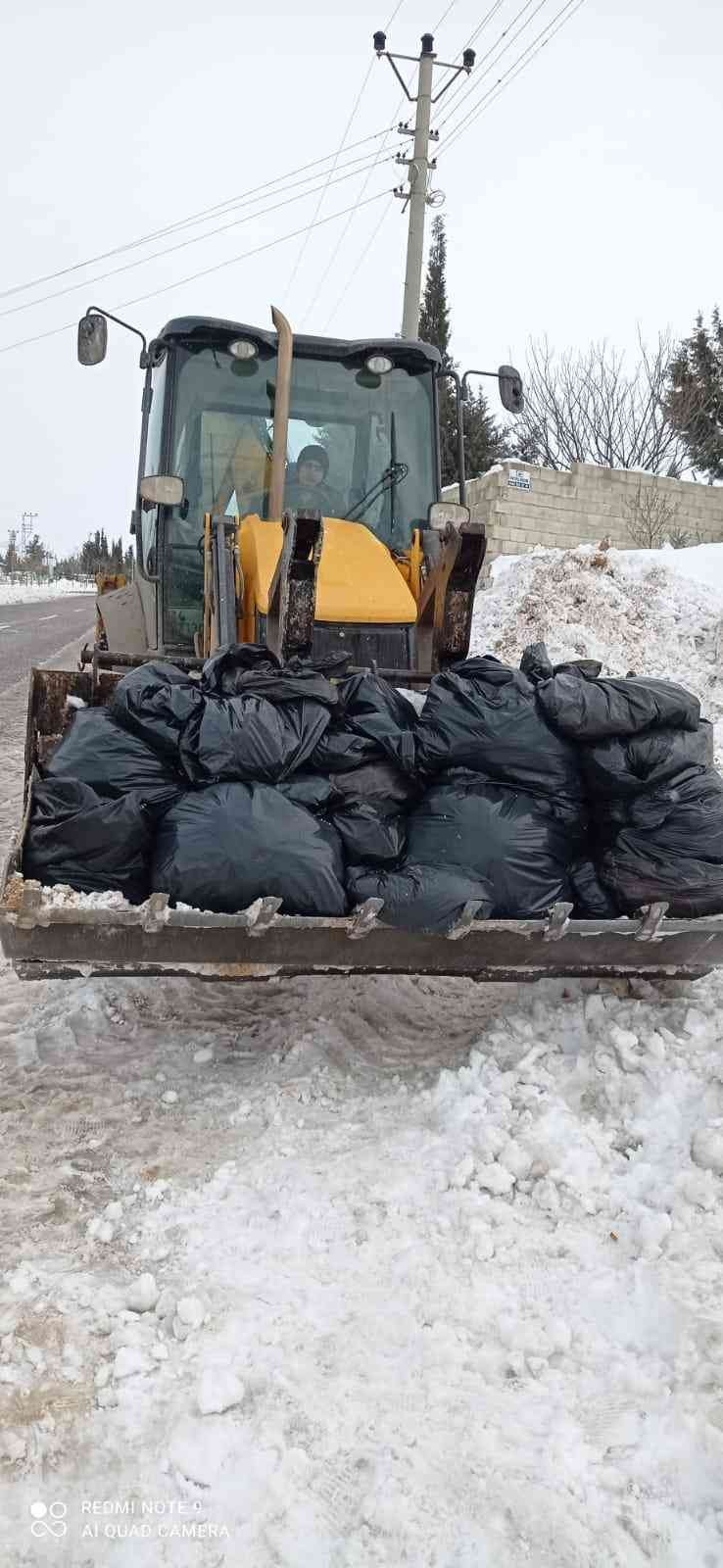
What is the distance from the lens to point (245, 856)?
256 cm

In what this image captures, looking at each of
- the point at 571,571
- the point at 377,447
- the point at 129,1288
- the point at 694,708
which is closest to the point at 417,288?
the point at 571,571

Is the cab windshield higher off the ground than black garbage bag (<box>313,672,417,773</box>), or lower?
higher

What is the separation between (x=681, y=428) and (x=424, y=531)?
19.9 metres

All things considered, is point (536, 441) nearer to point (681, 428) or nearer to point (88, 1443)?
point (681, 428)

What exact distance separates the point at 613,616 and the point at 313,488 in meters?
5.09

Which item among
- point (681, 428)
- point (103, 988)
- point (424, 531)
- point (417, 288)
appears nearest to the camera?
point (103, 988)

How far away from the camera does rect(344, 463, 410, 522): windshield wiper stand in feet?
15.6

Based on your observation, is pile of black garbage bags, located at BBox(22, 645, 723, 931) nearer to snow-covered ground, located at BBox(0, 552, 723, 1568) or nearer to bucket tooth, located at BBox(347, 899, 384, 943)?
bucket tooth, located at BBox(347, 899, 384, 943)

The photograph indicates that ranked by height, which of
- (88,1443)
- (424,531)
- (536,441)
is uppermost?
(536,441)

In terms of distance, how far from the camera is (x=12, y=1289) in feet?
6.71

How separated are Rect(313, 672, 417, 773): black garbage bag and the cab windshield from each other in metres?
1.84

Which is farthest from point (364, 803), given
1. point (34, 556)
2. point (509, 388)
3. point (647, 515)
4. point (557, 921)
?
point (34, 556)

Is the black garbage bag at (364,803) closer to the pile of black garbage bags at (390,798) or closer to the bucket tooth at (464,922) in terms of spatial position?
the pile of black garbage bags at (390,798)

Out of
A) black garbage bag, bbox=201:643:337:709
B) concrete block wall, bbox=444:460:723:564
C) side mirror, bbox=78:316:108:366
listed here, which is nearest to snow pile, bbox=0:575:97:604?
concrete block wall, bbox=444:460:723:564
